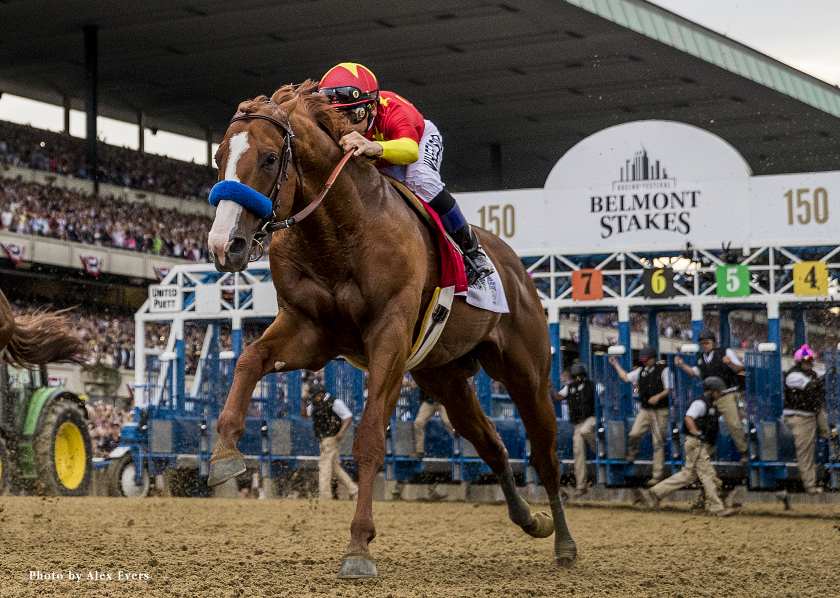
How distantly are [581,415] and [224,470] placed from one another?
876 centimetres

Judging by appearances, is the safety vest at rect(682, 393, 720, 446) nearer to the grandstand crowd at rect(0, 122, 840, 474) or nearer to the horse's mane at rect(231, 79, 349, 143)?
the horse's mane at rect(231, 79, 349, 143)

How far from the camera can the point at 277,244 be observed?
484cm

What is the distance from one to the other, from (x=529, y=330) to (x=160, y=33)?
838 inches

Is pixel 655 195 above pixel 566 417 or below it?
above

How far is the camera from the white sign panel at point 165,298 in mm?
15797

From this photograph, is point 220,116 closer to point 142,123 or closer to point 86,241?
point 142,123

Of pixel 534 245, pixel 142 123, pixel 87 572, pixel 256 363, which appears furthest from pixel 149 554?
pixel 142 123

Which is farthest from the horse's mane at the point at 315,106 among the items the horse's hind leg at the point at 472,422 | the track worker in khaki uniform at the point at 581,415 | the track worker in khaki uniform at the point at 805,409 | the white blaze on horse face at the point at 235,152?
the track worker in khaki uniform at the point at 581,415

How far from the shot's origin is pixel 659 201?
1423cm

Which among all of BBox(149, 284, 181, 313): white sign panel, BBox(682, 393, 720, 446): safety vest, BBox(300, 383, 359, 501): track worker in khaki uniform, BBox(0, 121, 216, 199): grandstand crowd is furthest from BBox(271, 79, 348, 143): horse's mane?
BBox(0, 121, 216, 199): grandstand crowd

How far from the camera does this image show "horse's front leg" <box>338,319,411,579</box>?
4.54 meters

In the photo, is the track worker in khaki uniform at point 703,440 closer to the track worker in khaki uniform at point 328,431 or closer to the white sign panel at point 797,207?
the white sign panel at point 797,207

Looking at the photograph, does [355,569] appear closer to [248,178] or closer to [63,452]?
[248,178]

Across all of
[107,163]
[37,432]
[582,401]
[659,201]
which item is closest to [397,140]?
[582,401]
